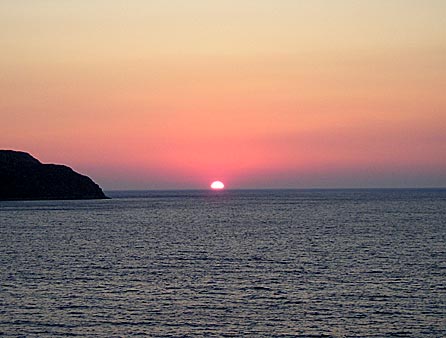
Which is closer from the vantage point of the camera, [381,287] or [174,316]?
[174,316]

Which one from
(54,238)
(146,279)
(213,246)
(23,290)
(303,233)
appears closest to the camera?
(23,290)

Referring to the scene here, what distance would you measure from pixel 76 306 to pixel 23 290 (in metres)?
7.69

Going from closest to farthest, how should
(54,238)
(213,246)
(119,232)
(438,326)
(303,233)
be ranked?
(438,326)
(213,246)
(54,238)
(303,233)
(119,232)

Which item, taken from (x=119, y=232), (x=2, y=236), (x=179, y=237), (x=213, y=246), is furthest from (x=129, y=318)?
(x=119, y=232)

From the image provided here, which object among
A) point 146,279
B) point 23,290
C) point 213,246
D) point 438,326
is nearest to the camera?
point 438,326

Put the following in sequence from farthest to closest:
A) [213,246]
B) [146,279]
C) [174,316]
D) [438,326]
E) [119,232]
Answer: [119,232], [213,246], [146,279], [174,316], [438,326]

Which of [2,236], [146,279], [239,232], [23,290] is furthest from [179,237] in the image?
[23,290]

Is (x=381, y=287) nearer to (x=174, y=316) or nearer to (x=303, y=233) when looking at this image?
(x=174, y=316)

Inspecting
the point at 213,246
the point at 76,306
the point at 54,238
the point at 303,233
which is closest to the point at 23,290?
the point at 76,306

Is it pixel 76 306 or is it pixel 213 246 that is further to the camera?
pixel 213 246

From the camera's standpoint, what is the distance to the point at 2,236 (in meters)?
104

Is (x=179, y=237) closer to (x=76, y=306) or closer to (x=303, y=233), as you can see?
(x=303, y=233)

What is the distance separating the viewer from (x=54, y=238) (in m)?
100

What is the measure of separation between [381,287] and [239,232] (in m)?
61.3
